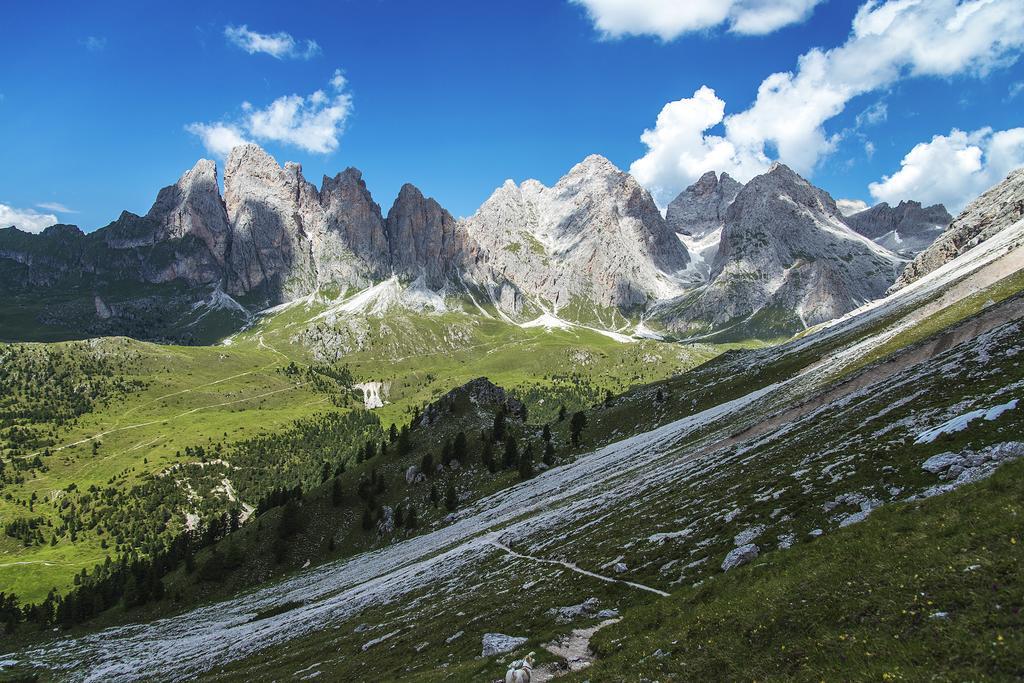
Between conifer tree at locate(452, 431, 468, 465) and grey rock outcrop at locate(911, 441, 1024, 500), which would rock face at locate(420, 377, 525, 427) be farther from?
grey rock outcrop at locate(911, 441, 1024, 500)

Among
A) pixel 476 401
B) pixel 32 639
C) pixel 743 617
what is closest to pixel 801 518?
pixel 743 617

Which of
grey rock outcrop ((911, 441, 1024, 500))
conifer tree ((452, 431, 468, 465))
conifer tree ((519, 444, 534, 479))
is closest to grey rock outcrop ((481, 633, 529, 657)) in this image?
grey rock outcrop ((911, 441, 1024, 500))

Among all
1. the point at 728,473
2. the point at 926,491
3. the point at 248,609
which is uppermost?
the point at 926,491

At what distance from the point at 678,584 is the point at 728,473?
62.8ft

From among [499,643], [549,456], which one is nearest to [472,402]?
[549,456]

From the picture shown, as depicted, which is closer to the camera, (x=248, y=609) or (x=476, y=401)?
(x=248, y=609)

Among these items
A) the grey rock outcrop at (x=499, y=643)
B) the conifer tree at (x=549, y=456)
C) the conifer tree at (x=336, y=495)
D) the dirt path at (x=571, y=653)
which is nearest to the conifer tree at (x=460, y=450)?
the conifer tree at (x=549, y=456)

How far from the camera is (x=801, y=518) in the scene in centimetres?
2544

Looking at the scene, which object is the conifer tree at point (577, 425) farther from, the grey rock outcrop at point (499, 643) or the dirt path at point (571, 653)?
the dirt path at point (571, 653)

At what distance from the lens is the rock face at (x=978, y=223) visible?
154 metres

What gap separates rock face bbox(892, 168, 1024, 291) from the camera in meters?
154

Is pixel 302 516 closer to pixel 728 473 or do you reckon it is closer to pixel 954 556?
pixel 728 473

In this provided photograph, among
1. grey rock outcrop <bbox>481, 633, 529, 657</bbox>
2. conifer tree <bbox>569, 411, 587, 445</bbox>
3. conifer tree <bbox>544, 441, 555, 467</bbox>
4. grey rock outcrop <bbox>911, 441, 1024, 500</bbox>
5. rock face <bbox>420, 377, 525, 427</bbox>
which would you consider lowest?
conifer tree <bbox>544, 441, 555, 467</bbox>

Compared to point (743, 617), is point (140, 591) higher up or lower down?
lower down
